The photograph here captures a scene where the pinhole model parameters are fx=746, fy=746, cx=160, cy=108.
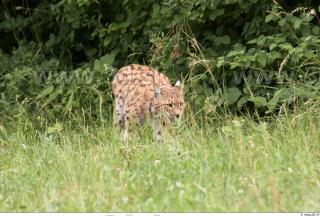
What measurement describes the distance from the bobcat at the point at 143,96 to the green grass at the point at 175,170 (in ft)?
2.34

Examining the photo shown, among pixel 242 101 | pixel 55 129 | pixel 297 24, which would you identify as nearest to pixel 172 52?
pixel 242 101

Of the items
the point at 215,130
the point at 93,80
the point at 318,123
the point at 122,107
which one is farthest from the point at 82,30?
the point at 318,123

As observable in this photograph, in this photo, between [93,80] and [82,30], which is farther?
[82,30]

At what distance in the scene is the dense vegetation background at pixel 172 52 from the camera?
8466 mm

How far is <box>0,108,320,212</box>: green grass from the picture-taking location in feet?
17.4

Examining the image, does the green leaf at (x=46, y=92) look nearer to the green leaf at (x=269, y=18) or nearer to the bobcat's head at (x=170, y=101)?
the bobcat's head at (x=170, y=101)

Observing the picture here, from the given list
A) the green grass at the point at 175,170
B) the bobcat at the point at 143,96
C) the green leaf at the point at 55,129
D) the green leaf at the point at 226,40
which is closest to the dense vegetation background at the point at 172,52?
the green leaf at the point at 226,40

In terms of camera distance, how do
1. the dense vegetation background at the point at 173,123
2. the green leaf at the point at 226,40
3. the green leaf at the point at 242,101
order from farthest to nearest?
1. the green leaf at the point at 226,40
2. the green leaf at the point at 242,101
3. the dense vegetation background at the point at 173,123

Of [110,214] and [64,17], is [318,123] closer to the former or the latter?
[110,214]

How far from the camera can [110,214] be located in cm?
520

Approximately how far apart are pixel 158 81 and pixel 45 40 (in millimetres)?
3650

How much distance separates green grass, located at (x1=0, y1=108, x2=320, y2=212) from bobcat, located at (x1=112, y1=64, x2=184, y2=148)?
0.71 m

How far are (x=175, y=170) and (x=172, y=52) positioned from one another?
11.1ft

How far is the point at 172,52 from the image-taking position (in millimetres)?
9289
